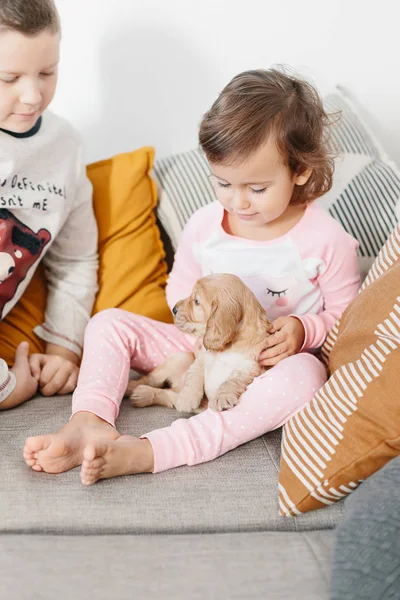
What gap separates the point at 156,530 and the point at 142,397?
0.37m

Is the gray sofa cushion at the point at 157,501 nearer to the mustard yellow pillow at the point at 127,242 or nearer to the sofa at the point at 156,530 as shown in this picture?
the sofa at the point at 156,530

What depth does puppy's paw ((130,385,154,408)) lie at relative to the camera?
144cm

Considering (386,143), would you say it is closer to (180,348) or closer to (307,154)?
(307,154)

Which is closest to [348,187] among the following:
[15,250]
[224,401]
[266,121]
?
[266,121]

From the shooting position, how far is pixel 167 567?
3.26 ft

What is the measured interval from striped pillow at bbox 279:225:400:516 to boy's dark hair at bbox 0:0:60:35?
0.79 metres

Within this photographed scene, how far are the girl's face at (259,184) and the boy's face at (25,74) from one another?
364 mm

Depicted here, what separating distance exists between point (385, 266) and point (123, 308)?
63cm

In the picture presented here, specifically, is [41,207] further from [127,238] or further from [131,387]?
[131,387]

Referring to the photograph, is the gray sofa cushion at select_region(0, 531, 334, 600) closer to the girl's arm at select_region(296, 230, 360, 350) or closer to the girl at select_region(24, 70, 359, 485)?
the girl at select_region(24, 70, 359, 485)

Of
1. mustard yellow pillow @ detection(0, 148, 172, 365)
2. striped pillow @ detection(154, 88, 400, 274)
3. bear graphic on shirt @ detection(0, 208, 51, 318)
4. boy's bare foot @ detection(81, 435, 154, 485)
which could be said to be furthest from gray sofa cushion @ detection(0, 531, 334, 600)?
striped pillow @ detection(154, 88, 400, 274)

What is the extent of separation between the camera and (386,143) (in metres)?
2.03

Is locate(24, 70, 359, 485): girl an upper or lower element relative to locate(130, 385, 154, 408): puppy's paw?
upper

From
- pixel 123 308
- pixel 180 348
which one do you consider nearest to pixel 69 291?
pixel 123 308
